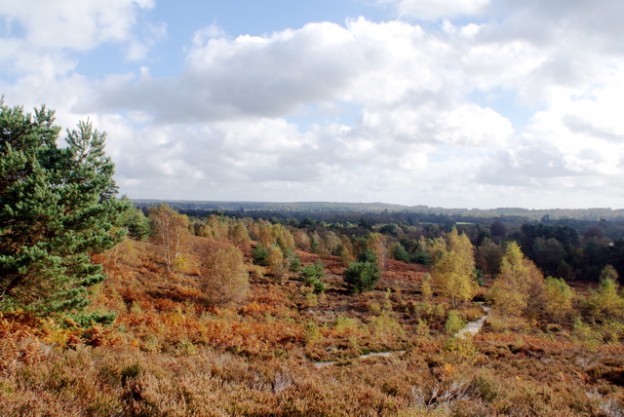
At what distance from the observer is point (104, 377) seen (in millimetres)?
7305

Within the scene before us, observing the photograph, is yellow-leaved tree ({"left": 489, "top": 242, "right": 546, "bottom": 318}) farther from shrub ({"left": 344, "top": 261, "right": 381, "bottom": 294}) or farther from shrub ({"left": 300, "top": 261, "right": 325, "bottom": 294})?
shrub ({"left": 300, "top": 261, "right": 325, "bottom": 294})

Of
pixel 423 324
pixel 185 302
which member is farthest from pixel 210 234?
pixel 423 324

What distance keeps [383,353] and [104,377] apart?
13245mm

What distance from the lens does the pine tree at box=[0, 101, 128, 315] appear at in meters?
10.9

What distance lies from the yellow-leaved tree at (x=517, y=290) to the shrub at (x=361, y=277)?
12.1m

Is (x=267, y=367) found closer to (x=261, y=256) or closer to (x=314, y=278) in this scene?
(x=314, y=278)

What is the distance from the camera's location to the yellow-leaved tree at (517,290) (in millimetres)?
31188

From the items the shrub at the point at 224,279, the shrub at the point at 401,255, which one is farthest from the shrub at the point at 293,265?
the shrub at the point at 401,255

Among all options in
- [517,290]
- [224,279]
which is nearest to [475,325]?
[517,290]

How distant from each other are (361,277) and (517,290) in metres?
15.3

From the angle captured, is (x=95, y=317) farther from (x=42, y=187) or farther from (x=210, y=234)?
(x=210, y=234)

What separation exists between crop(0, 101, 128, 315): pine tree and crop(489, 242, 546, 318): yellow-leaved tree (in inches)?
1251

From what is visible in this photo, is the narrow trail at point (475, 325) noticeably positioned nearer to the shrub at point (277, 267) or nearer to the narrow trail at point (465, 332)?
the narrow trail at point (465, 332)

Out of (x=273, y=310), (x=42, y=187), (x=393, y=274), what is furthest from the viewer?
(x=393, y=274)
